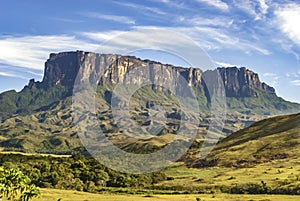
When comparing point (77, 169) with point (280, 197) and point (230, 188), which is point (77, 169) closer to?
point (230, 188)

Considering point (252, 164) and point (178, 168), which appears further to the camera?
point (178, 168)

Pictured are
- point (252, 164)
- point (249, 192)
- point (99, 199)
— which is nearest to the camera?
point (99, 199)

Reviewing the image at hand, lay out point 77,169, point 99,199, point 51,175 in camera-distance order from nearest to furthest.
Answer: point 99,199, point 51,175, point 77,169

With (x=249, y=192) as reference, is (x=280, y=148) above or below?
above

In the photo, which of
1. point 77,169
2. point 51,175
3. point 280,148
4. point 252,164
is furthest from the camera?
point 280,148

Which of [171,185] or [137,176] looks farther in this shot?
[137,176]

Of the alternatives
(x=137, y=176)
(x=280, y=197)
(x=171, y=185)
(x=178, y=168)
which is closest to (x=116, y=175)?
(x=137, y=176)

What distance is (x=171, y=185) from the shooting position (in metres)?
136

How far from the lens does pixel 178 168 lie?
185 meters

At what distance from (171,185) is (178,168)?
163 feet

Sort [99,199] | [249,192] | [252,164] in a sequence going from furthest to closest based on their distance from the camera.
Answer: [252,164]
[249,192]
[99,199]

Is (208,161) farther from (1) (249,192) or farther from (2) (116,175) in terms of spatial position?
(1) (249,192)

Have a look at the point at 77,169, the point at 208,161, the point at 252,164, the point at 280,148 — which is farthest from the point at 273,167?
the point at 77,169

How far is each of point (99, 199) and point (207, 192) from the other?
36.4m
